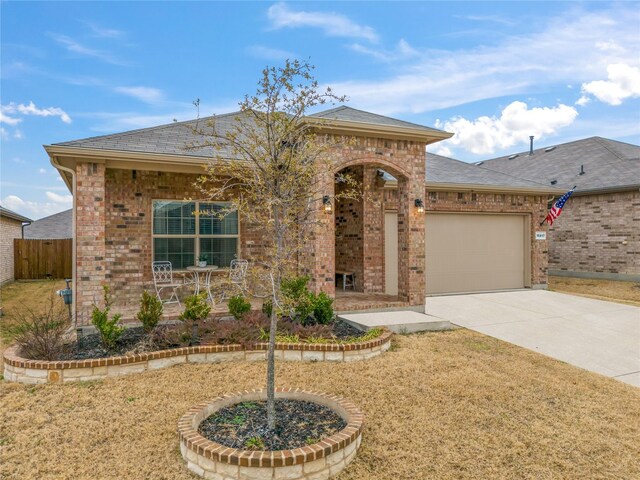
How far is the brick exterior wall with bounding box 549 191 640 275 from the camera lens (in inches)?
539

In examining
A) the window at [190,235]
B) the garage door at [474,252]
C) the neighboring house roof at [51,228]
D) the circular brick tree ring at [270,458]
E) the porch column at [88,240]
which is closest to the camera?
the circular brick tree ring at [270,458]

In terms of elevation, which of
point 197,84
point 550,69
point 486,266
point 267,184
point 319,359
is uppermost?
point 550,69

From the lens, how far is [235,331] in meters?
5.83

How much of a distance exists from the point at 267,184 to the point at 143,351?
10.5 ft

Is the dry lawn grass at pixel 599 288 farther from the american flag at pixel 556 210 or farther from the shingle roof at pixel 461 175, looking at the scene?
the shingle roof at pixel 461 175

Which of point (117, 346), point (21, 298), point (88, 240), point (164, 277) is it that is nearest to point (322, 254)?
point (164, 277)

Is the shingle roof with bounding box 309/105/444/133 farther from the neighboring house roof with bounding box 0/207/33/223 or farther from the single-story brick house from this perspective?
the neighboring house roof with bounding box 0/207/33/223

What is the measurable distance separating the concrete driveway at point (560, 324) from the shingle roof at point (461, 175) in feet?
10.2

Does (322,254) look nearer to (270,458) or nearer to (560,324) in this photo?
(560,324)

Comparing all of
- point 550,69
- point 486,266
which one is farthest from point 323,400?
point 550,69

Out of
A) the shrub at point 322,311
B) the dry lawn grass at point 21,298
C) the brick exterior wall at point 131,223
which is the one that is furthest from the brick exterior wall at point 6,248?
the shrub at point 322,311

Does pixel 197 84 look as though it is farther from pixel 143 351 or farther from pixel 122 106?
pixel 143 351

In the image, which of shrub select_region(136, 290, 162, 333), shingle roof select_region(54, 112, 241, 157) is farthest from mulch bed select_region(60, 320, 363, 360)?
shingle roof select_region(54, 112, 241, 157)

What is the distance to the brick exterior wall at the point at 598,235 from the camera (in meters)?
13.7
